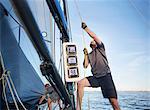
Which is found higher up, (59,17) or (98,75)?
(59,17)

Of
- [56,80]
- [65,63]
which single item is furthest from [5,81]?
[65,63]

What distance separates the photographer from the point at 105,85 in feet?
5.54

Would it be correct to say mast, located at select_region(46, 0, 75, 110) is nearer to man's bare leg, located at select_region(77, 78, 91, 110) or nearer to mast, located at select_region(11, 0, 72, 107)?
man's bare leg, located at select_region(77, 78, 91, 110)

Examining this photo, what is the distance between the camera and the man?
1.67 metres

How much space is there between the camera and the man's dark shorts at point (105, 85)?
1676 mm

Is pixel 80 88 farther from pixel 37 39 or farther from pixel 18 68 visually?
pixel 37 39

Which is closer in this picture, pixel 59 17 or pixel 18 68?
pixel 18 68

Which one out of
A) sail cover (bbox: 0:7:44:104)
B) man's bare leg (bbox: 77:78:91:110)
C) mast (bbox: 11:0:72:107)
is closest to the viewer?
mast (bbox: 11:0:72:107)

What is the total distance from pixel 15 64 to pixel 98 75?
2.68 ft

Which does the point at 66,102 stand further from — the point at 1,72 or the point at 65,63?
the point at 1,72

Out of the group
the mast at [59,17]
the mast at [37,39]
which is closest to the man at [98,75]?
the mast at [59,17]

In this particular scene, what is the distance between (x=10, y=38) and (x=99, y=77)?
2.74 feet

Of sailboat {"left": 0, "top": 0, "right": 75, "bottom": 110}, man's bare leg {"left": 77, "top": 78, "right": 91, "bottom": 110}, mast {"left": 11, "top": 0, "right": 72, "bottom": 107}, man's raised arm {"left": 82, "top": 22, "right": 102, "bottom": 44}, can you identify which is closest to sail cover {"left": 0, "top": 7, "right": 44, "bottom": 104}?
sailboat {"left": 0, "top": 0, "right": 75, "bottom": 110}

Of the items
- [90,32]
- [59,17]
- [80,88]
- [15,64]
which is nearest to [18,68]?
[15,64]
